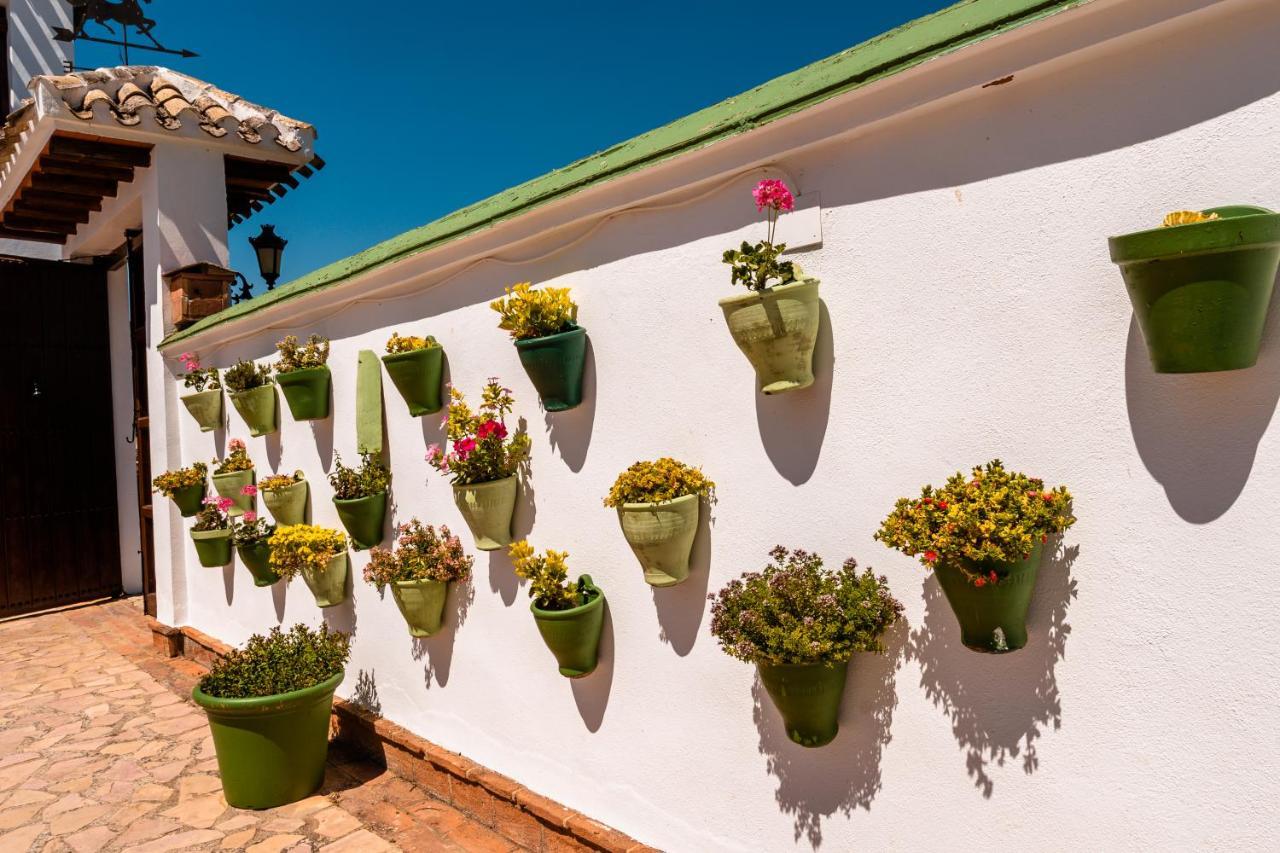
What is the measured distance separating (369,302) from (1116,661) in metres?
3.91

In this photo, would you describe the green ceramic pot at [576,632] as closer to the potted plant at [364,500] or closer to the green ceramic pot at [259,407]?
the potted plant at [364,500]

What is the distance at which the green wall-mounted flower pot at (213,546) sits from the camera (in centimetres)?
609

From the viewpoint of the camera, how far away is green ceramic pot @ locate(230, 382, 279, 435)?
544 cm

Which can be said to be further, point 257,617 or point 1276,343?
point 257,617

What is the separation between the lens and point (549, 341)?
319 centimetres

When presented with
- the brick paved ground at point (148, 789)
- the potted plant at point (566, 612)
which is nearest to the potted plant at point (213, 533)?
the brick paved ground at point (148, 789)

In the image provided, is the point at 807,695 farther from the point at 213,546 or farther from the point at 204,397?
the point at 204,397

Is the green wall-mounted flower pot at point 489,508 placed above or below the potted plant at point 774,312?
below

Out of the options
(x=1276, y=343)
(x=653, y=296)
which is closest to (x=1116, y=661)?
(x=1276, y=343)

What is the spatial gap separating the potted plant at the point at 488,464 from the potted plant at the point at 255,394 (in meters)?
2.33

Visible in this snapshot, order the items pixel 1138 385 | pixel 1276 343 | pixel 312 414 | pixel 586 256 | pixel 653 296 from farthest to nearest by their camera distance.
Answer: pixel 312 414 < pixel 586 256 < pixel 653 296 < pixel 1138 385 < pixel 1276 343

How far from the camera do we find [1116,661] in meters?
1.99

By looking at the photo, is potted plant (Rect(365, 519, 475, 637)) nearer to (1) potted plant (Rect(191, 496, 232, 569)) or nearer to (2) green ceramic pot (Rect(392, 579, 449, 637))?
(2) green ceramic pot (Rect(392, 579, 449, 637))

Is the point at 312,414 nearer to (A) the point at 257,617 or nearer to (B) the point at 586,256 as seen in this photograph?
(A) the point at 257,617
